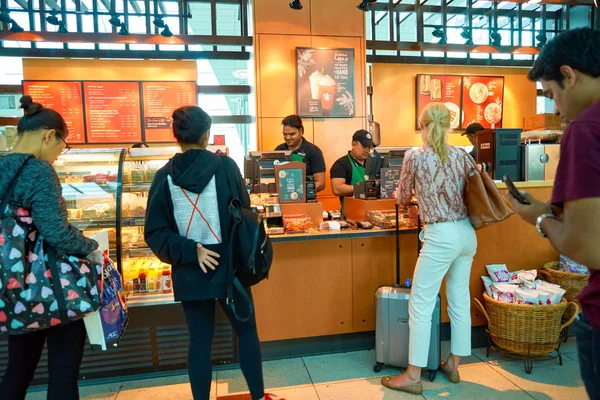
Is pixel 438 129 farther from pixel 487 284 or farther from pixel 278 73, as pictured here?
pixel 278 73

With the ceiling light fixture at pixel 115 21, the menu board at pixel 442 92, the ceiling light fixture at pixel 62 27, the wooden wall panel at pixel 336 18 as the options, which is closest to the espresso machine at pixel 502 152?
the wooden wall panel at pixel 336 18

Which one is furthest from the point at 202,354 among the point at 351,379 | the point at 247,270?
the point at 351,379

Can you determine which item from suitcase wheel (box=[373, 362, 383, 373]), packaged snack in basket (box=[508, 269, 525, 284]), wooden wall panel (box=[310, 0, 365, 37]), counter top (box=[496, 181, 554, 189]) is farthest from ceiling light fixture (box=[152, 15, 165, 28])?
packaged snack in basket (box=[508, 269, 525, 284])

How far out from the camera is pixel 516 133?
3383 mm

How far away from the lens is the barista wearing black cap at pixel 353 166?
427 centimetres

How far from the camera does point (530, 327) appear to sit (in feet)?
9.37

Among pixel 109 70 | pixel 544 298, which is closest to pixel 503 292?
pixel 544 298

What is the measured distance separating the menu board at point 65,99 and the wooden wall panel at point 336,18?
9.96 feet

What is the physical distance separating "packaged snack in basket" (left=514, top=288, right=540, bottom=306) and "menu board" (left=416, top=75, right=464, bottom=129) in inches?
145

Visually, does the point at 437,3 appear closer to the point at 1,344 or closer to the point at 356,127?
the point at 356,127

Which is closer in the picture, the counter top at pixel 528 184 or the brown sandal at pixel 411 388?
the brown sandal at pixel 411 388

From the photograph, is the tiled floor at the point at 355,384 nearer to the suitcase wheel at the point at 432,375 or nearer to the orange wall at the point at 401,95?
the suitcase wheel at the point at 432,375

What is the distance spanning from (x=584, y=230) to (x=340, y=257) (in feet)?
7.15

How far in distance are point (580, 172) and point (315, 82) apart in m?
4.41
